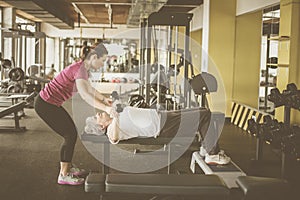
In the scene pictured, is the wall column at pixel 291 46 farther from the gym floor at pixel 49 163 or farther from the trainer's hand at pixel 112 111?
the trainer's hand at pixel 112 111

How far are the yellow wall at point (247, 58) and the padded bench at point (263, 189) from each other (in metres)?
5.00

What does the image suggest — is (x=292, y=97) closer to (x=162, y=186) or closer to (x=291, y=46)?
(x=291, y=46)

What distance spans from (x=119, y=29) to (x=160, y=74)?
9519mm

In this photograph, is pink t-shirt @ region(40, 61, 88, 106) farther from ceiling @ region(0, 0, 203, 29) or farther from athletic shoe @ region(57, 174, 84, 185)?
ceiling @ region(0, 0, 203, 29)

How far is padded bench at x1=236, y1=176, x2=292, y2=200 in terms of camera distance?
89.5 inches

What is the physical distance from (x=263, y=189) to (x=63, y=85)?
6.00 ft

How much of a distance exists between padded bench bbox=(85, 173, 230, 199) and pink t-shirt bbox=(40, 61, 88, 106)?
1151 mm

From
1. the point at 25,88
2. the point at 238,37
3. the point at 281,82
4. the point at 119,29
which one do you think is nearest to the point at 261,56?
the point at 238,37

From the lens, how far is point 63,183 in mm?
3627

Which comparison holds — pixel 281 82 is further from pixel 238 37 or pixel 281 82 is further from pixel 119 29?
pixel 119 29

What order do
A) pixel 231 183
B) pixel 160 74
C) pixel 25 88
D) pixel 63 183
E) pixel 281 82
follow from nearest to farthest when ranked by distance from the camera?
pixel 231 183, pixel 63 183, pixel 281 82, pixel 160 74, pixel 25 88

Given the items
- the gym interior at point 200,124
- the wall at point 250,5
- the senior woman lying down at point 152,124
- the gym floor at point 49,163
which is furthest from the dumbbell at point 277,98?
the wall at point 250,5

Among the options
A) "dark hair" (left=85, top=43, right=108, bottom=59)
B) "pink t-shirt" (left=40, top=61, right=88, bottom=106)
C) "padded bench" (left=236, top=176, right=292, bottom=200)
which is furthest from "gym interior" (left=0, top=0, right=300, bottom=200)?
"pink t-shirt" (left=40, top=61, right=88, bottom=106)

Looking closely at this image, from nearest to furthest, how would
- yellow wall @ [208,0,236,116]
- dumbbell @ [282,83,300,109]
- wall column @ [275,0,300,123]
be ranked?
dumbbell @ [282,83,300,109] → wall column @ [275,0,300,123] → yellow wall @ [208,0,236,116]
